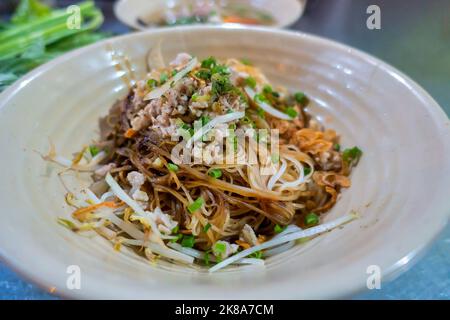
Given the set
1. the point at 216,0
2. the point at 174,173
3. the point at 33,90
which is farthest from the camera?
the point at 216,0

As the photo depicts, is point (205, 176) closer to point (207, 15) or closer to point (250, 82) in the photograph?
point (250, 82)

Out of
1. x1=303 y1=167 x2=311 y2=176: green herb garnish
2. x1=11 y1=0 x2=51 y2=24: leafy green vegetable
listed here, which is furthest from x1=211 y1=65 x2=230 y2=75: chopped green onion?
x1=11 y1=0 x2=51 y2=24: leafy green vegetable

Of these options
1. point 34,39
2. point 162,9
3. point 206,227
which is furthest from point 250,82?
point 162,9

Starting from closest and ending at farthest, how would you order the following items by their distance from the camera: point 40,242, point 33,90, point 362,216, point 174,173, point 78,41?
point 40,242
point 362,216
point 174,173
point 33,90
point 78,41

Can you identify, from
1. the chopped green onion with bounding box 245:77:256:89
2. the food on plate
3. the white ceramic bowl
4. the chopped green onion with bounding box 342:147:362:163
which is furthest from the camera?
the food on plate

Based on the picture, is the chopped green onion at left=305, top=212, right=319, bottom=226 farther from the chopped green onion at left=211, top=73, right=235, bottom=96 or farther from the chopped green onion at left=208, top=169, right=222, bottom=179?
the chopped green onion at left=211, top=73, right=235, bottom=96

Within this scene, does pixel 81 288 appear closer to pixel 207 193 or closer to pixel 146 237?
pixel 146 237

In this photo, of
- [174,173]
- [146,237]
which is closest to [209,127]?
[174,173]
